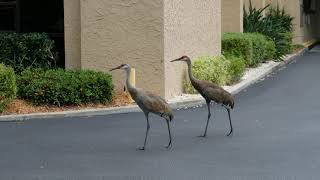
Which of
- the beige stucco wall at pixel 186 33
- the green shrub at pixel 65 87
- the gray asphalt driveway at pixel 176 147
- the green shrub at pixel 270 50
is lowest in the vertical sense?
the gray asphalt driveway at pixel 176 147

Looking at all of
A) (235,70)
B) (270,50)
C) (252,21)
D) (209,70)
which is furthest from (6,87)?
(252,21)

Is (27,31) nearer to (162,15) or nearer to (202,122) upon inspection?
(162,15)

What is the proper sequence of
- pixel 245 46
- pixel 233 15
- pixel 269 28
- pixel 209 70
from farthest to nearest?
pixel 269 28, pixel 233 15, pixel 245 46, pixel 209 70

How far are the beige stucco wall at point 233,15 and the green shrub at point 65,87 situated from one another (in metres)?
10.9

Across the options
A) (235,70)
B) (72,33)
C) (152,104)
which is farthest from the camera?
(235,70)

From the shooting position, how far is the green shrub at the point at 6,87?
13812 mm

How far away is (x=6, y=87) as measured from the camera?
1382 cm

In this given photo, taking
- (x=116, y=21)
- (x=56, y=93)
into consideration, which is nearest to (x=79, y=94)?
(x=56, y=93)

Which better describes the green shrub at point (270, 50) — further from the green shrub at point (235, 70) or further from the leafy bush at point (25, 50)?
the leafy bush at point (25, 50)

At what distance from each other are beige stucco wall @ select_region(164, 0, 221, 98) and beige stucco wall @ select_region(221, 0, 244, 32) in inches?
160

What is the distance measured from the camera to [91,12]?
52.4 ft

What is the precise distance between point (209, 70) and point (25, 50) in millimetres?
4124

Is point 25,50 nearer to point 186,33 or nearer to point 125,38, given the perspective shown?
point 125,38

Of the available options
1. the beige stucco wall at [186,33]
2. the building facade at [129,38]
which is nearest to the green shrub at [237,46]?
the beige stucco wall at [186,33]
